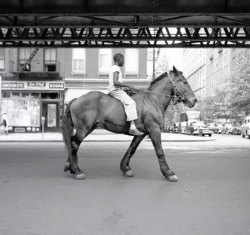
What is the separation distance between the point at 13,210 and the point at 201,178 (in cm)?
Result: 413

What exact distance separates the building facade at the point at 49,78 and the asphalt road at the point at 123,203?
26680mm

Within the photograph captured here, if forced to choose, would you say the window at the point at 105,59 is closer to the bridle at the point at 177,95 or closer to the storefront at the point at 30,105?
the storefront at the point at 30,105

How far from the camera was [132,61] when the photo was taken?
36.1 metres

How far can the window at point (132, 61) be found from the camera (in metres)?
36.0

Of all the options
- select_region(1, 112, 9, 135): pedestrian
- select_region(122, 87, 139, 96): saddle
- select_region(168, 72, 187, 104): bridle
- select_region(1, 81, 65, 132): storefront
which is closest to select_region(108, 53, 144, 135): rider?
select_region(122, 87, 139, 96): saddle

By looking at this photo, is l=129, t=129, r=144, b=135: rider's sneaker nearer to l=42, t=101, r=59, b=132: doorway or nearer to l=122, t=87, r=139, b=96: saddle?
l=122, t=87, r=139, b=96: saddle

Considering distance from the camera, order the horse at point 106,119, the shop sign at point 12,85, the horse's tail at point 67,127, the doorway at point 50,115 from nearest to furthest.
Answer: the horse at point 106,119
the horse's tail at point 67,127
the shop sign at point 12,85
the doorway at point 50,115

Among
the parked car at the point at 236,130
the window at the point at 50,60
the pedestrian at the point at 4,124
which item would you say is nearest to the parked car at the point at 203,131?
the parked car at the point at 236,130

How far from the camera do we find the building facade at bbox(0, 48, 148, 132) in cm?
3484

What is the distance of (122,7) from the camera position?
13250mm

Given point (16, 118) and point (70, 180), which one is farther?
point (16, 118)

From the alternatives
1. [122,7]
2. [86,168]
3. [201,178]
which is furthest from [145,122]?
[122,7]

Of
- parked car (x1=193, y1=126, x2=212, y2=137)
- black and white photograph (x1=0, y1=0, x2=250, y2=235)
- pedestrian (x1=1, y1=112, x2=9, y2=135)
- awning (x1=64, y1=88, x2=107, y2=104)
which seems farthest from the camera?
parked car (x1=193, y1=126, x2=212, y2=137)

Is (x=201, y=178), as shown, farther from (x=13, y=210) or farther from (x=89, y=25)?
(x=89, y=25)
